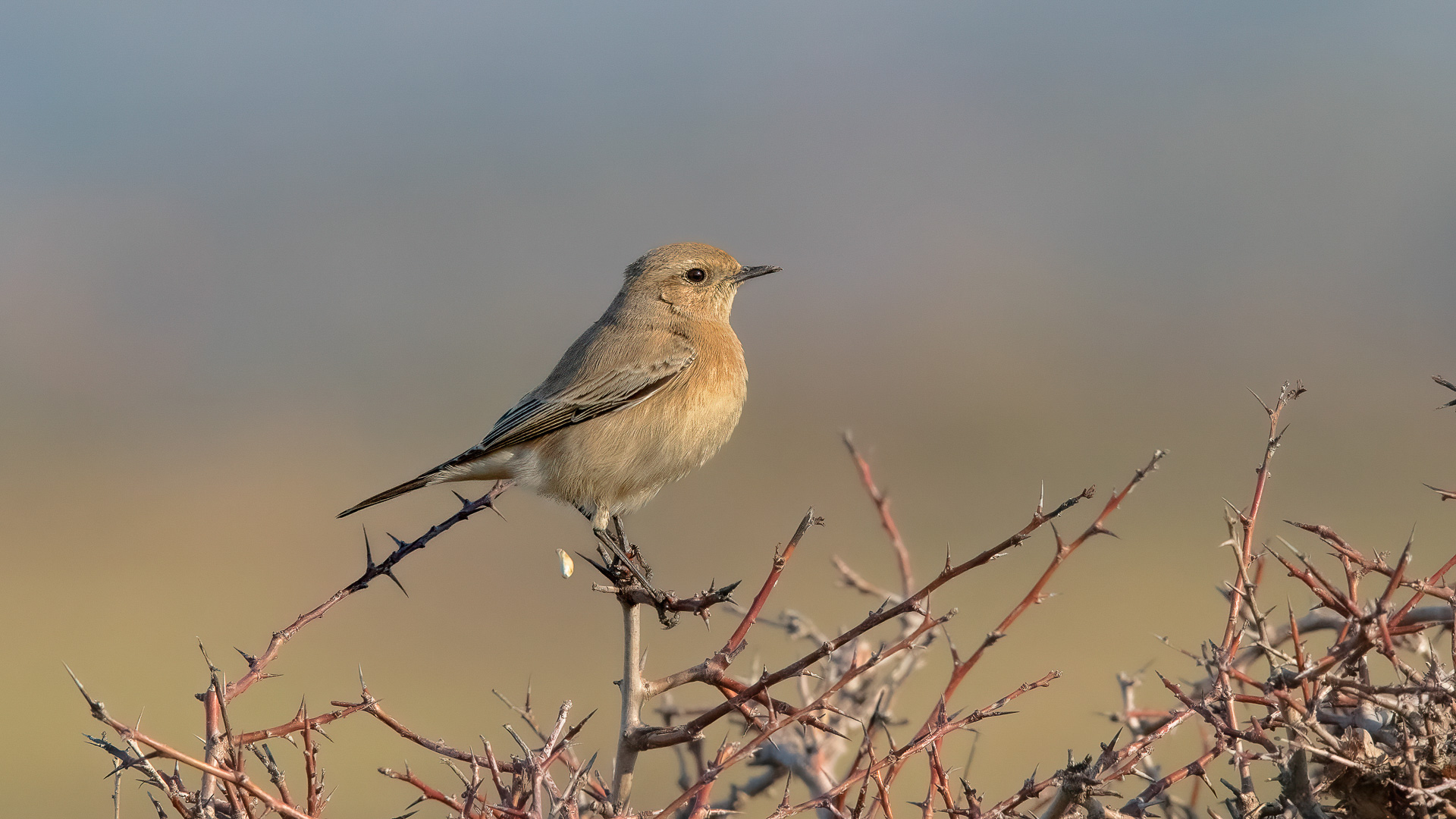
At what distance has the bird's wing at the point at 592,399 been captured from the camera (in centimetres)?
512

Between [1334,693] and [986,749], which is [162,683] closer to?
[986,749]

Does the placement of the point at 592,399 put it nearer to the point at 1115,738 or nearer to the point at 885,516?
the point at 885,516

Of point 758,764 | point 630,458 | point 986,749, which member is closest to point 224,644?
point 986,749

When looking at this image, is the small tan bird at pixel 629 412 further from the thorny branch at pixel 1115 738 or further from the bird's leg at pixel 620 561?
the thorny branch at pixel 1115 738

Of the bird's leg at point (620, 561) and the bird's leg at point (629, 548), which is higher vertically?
the bird's leg at point (629, 548)

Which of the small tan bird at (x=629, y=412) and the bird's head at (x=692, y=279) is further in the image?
the bird's head at (x=692, y=279)

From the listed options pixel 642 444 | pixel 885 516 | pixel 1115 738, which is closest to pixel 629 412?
pixel 642 444

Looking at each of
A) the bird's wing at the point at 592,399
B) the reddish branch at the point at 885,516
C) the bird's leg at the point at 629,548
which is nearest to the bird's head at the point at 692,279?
the bird's wing at the point at 592,399

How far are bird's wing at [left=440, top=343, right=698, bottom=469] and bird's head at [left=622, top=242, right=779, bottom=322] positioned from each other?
472 millimetres

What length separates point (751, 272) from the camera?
5.69 metres

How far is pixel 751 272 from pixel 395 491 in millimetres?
1972

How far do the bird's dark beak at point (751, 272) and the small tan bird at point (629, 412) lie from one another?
0.01 meters

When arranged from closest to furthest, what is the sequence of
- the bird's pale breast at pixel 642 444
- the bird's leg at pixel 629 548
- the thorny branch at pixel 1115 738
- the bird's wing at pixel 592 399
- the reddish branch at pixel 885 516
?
the thorny branch at pixel 1115 738
the reddish branch at pixel 885 516
the bird's leg at pixel 629 548
the bird's pale breast at pixel 642 444
the bird's wing at pixel 592 399

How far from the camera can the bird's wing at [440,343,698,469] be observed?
16.8 ft
